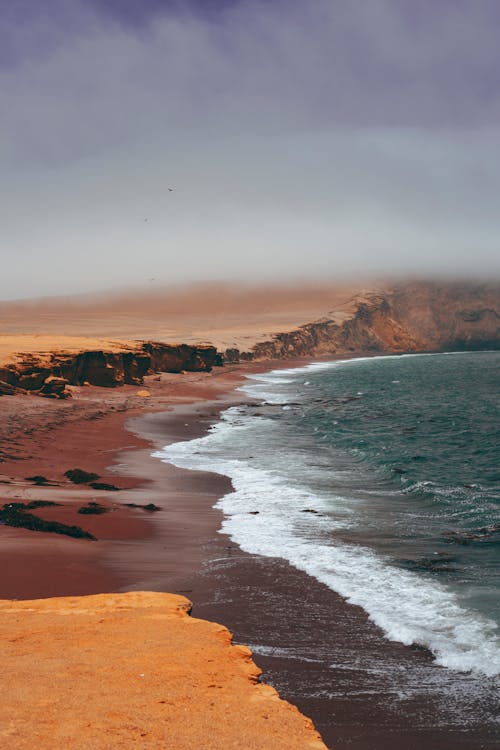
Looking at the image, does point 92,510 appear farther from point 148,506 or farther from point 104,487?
point 104,487

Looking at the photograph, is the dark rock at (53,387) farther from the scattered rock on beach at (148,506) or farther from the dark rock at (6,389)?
the scattered rock on beach at (148,506)

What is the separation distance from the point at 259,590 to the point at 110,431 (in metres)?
26.1

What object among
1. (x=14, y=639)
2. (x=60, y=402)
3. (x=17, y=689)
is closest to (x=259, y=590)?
(x=14, y=639)

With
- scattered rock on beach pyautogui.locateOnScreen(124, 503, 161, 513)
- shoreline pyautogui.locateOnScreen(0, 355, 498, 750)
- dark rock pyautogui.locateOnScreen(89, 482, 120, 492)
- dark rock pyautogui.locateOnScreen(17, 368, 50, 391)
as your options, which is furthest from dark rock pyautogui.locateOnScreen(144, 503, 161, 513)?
dark rock pyautogui.locateOnScreen(17, 368, 50, 391)

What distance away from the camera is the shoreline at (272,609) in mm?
8922

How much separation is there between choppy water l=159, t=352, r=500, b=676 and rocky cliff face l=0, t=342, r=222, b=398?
15.2 m

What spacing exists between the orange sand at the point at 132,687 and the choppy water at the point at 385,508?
477 centimetres

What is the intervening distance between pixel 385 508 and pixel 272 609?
1046 centimetres

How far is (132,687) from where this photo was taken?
24.8ft

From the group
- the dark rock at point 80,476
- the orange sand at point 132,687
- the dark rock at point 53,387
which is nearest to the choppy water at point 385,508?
the orange sand at point 132,687

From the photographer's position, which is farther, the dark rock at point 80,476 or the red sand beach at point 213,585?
the dark rock at point 80,476

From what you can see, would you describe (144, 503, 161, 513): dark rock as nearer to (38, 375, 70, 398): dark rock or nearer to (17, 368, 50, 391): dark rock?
(38, 375, 70, 398): dark rock

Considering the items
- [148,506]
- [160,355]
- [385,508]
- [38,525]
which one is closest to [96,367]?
[160,355]

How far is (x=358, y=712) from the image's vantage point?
916 cm
